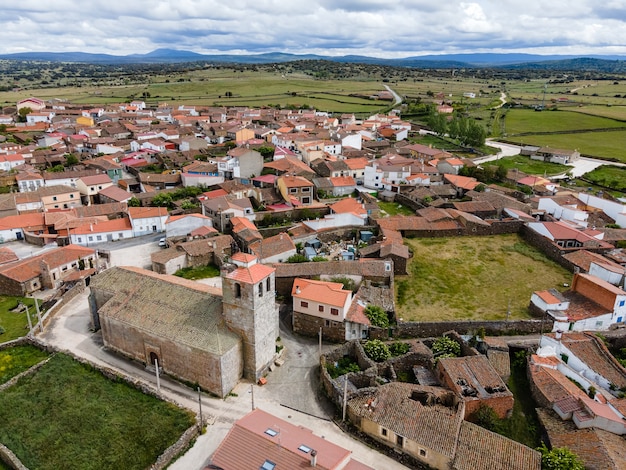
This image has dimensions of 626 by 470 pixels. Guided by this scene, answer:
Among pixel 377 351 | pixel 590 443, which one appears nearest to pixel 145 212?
pixel 377 351

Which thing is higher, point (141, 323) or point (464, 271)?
point (141, 323)

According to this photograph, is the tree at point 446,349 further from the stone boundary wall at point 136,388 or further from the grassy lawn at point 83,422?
the grassy lawn at point 83,422

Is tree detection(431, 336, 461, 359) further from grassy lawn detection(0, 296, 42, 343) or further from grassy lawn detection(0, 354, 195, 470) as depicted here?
grassy lawn detection(0, 296, 42, 343)

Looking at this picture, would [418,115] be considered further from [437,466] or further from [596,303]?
[437,466]

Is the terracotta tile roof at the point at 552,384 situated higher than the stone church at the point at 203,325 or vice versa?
the stone church at the point at 203,325

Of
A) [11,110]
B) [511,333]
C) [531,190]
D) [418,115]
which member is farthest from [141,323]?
[11,110]

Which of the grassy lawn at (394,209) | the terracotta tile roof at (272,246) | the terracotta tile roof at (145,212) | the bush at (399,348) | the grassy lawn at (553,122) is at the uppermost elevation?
the grassy lawn at (553,122)

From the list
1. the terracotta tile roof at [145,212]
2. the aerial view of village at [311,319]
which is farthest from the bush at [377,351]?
the terracotta tile roof at [145,212]
